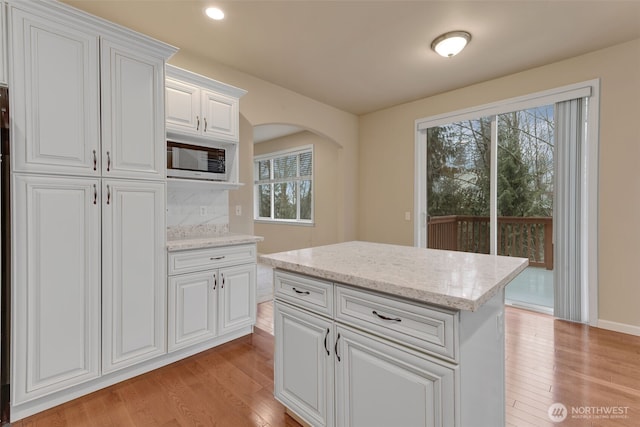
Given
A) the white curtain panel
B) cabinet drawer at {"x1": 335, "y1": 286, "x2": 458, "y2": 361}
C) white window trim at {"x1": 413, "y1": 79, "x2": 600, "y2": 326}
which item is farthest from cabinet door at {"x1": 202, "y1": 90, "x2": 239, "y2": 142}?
the white curtain panel

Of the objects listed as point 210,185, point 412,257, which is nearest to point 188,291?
point 210,185

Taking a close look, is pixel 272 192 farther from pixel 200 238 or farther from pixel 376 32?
pixel 376 32

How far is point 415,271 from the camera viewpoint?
1.37m

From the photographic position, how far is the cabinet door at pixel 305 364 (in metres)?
1.45

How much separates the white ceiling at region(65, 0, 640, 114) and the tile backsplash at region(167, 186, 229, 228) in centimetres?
137

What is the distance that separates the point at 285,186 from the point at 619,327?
5447 mm

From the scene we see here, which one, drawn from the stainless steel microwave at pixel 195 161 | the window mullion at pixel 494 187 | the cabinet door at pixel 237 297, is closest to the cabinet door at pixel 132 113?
the stainless steel microwave at pixel 195 161

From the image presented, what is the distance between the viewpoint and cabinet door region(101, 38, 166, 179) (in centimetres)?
201

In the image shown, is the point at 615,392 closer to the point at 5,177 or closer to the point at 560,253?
the point at 560,253

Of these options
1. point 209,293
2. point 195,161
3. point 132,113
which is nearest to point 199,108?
point 195,161

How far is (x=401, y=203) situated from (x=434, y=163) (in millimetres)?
721

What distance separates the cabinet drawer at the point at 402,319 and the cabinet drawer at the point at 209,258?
1486 mm

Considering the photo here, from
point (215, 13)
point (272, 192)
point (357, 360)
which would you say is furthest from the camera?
point (272, 192)

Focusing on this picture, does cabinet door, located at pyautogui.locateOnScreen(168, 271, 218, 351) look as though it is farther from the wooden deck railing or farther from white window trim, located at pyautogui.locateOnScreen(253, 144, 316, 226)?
white window trim, located at pyautogui.locateOnScreen(253, 144, 316, 226)
